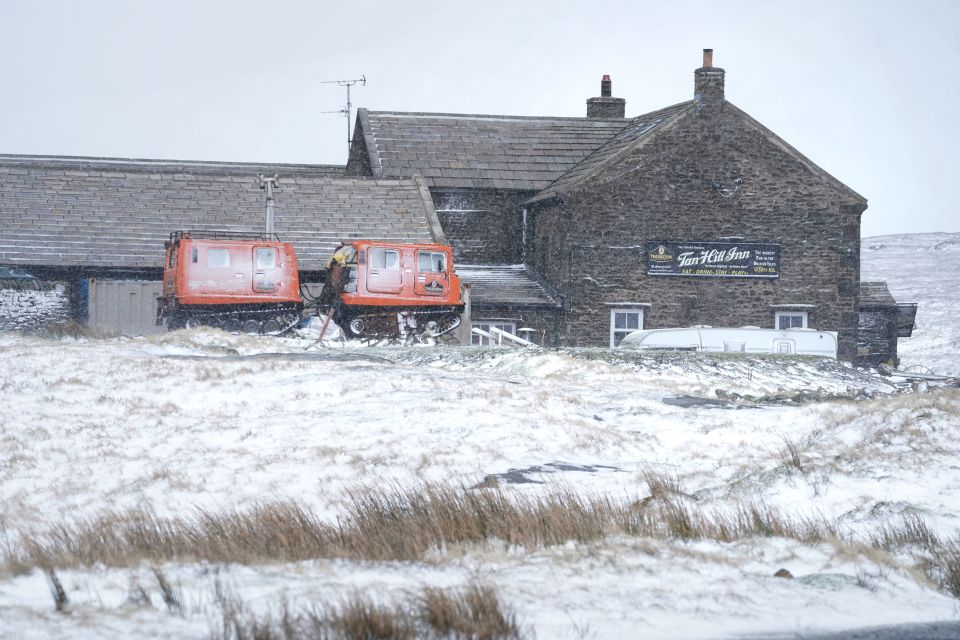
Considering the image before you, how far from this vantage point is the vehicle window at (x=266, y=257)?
26891 mm

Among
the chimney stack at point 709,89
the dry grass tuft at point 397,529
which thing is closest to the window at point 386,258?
the chimney stack at point 709,89

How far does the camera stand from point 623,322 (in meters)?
33.1

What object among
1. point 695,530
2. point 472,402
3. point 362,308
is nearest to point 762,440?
point 472,402

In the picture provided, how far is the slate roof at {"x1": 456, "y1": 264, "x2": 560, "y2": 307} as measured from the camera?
32.5m

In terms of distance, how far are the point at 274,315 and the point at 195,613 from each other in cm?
2130

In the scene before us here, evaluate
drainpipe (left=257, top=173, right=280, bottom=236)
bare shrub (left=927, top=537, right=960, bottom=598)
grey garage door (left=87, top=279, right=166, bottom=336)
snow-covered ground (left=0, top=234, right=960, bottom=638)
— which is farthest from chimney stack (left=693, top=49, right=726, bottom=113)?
bare shrub (left=927, top=537, right=960, bottom=598)

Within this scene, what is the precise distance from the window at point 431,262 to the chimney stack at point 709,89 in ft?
33.3

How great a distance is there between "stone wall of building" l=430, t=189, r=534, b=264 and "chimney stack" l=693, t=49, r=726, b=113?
5878mm

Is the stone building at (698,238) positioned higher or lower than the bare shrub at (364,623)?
higher

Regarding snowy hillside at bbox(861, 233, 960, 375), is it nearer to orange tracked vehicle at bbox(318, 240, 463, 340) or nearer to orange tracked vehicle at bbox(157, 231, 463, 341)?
orange tracked vehicle at bbox(318, 240, 463, 340)

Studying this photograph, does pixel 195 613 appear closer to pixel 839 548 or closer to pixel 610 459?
pixel 839 548

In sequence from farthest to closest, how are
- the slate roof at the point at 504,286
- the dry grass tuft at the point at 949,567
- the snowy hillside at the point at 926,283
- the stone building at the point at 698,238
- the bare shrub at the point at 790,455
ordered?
the snowy hillside at the point at 926,283
the stone building at the point at 698,238
the slate roof at the point at 504,286
the bare shrub at the point at 790,455
the dry grass tuft at the point at 949,567

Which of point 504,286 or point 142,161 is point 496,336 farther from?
point 142,161

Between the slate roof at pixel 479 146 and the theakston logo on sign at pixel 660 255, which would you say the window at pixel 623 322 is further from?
the slate roof at pixel 479 146
